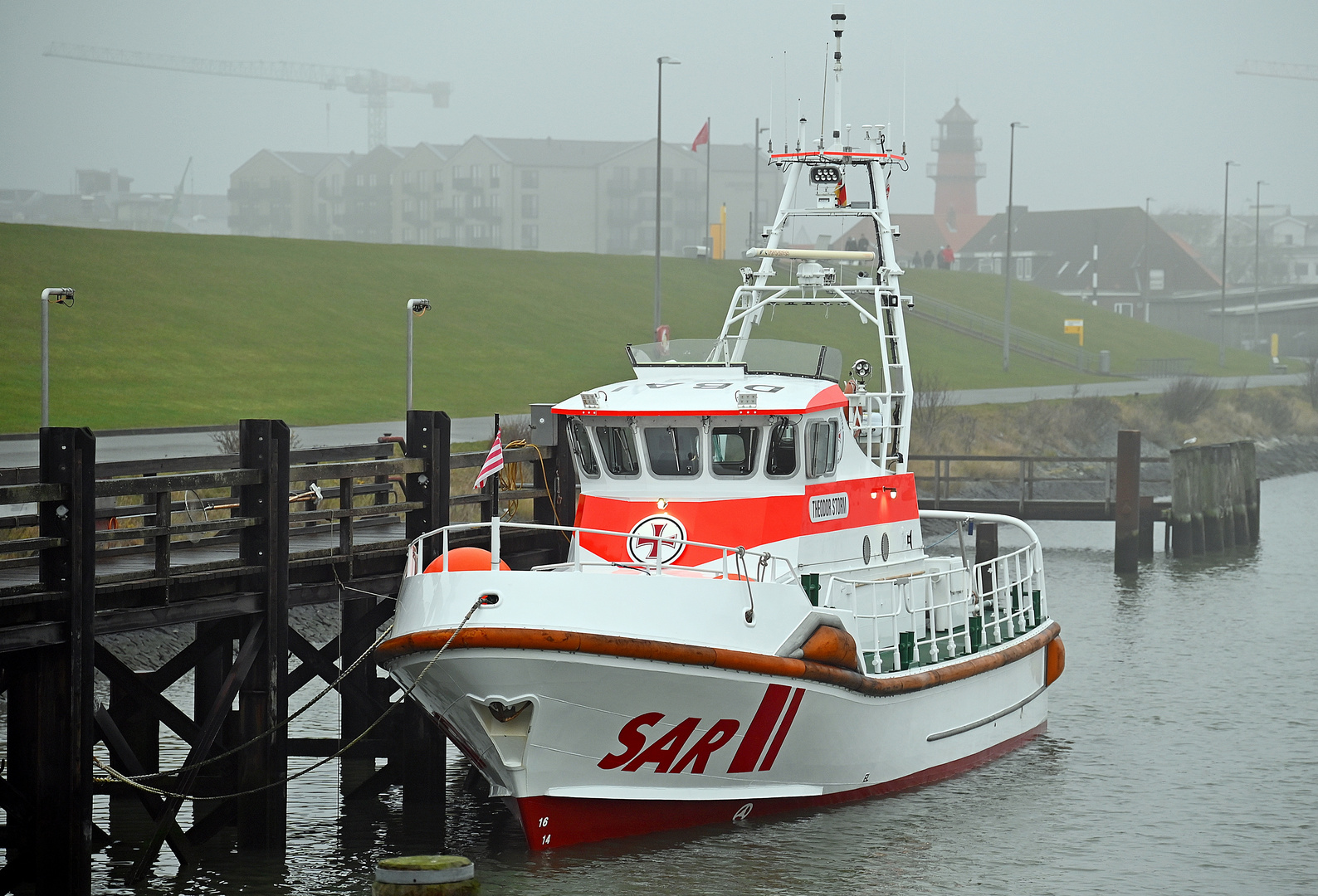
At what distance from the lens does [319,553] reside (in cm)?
1362

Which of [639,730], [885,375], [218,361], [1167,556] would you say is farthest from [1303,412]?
[639,730]

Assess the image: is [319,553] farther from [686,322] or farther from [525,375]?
[686,322]

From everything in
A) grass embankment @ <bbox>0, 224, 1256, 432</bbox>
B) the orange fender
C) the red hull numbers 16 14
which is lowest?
the orange fender

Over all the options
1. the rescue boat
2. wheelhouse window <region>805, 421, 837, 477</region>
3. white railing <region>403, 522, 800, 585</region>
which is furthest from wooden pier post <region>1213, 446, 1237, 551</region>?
white railing <region>403, 522, 800, 585</region>

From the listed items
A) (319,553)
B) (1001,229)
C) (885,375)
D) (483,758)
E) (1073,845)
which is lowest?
(1073,845)

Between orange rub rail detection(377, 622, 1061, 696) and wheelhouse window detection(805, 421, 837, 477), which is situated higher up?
wheelhouse window detection(805, 421, 837, 477)

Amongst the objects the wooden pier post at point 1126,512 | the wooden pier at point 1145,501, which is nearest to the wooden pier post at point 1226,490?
the wooden pier at point 1145,501

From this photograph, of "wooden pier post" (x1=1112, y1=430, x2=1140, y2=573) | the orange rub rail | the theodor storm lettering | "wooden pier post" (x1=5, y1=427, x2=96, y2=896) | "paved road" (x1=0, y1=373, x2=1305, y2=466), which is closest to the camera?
"wooden pier post" (x1=5, y1=427, x2=96, y2=896)

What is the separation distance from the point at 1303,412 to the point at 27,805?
61245 mm

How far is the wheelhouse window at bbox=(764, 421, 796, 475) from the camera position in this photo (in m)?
14.0

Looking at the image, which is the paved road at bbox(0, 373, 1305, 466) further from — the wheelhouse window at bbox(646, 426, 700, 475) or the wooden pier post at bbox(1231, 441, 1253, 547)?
the wooden pier post at bbox(1231, 441, 1253, 547)

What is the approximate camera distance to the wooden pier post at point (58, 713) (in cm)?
1041

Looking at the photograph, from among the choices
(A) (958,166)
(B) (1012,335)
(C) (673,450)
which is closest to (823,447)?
(C) (673,450)

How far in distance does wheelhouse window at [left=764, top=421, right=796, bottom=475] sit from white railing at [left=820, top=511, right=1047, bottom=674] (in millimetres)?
1067
